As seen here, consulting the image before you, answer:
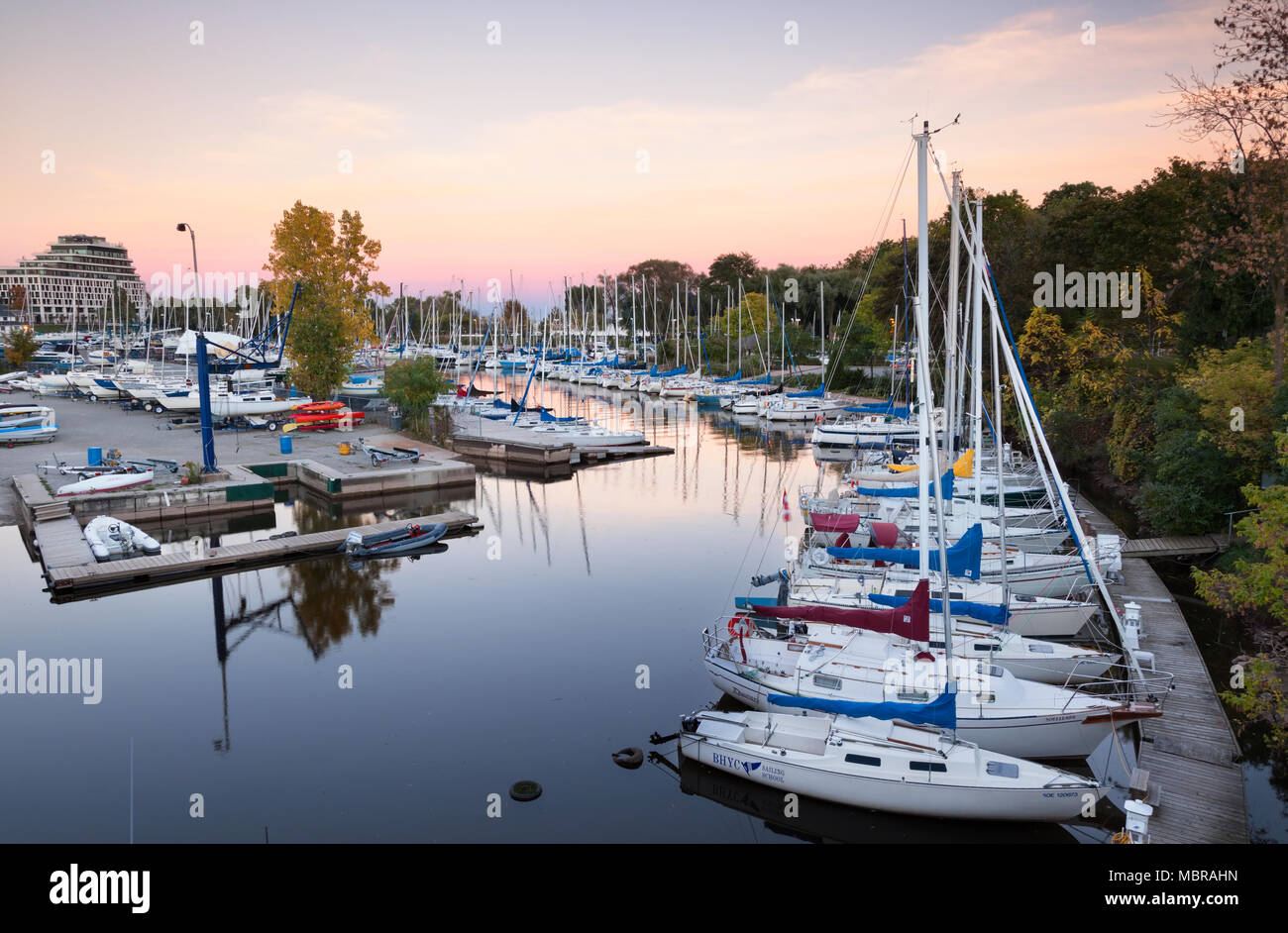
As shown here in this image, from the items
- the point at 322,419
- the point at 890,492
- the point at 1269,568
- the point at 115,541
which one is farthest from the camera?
the point at 322,419

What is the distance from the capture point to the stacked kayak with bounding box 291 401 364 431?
1925 inches

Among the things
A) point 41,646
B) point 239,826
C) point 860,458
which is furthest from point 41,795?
point 860,458

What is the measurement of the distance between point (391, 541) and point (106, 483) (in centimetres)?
1187

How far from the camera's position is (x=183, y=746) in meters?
15.3

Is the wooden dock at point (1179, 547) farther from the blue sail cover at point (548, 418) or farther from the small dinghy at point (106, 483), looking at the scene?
the blue sail cover at point (548, 418)

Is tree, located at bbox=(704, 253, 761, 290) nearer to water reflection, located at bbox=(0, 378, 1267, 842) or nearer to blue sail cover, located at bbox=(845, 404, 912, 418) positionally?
blue sail cover, located at bbox=(845, 404, 912, 418)

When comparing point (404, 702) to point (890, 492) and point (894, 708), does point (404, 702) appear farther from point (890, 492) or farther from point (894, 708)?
point (890, 492)

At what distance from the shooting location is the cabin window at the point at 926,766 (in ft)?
40.9

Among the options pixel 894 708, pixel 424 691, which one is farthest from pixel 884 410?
pixel 894 708

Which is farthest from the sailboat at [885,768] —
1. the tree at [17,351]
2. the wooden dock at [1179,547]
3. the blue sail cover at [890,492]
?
the tree at [17,351]

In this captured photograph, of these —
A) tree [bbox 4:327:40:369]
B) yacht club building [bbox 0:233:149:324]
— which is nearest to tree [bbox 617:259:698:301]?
tree [bbox 4:327:40:369]

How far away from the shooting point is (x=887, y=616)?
15.2 m

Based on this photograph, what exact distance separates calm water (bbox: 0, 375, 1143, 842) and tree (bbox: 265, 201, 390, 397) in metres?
23.3
